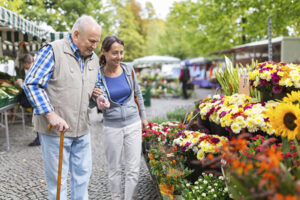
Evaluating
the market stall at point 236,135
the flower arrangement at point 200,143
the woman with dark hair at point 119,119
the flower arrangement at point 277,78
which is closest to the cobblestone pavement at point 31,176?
the woman with dark hair at point 119,119

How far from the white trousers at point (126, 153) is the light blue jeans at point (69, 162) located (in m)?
0.28

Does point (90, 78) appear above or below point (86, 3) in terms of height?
below

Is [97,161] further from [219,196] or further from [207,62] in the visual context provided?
[207,62]

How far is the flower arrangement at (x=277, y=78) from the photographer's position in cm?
220

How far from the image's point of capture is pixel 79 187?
2.51 m

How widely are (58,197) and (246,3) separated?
8.42m

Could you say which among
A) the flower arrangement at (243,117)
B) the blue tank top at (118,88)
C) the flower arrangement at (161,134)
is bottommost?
the flower arrangement at (161,134)

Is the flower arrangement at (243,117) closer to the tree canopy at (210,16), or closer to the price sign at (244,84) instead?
the price sign at (244,84)

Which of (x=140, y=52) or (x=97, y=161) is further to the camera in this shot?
(x=140, y=52)

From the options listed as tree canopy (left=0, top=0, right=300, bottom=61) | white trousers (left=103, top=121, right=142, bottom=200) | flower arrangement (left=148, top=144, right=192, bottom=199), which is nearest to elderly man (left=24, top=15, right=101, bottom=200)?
white trousers (left=103, top=121, right=142, bottom=200)

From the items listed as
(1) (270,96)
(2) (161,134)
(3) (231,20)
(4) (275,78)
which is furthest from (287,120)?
(3) (231,20)

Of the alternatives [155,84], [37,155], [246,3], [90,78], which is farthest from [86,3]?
[90,78]

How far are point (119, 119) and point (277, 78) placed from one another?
150 centimetres

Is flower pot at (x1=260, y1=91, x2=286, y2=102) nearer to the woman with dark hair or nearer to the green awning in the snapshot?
the woman with dark hair
